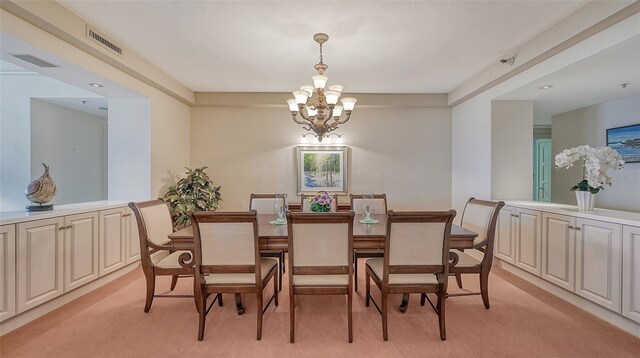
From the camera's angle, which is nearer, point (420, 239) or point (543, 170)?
point (420, 239)

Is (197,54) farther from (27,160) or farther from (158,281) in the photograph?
(27,160)

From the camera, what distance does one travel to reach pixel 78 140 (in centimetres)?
487

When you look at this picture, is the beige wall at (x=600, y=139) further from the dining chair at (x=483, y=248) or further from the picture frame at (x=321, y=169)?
the picture frame at (x=321, y=169)

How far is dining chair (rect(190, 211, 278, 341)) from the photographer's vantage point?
1.96m

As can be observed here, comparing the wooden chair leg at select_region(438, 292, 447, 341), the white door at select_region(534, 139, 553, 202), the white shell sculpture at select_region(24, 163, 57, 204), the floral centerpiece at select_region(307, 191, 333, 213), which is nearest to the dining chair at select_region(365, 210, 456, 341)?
the wooden chair leg at select_region(438, 292, 447, 341)

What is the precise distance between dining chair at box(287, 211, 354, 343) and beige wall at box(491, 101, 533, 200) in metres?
2.83

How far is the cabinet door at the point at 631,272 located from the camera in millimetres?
2075

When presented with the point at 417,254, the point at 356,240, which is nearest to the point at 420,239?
the point at 417,254

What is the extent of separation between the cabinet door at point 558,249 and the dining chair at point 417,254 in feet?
5.04

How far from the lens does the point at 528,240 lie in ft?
10.2

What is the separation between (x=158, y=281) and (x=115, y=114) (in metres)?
2.32

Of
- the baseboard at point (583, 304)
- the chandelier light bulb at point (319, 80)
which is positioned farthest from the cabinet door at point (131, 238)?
the baseboard at point (583, 304)

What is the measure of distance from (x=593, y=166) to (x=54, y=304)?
5173mm

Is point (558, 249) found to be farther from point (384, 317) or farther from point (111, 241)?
point (111, 241)
